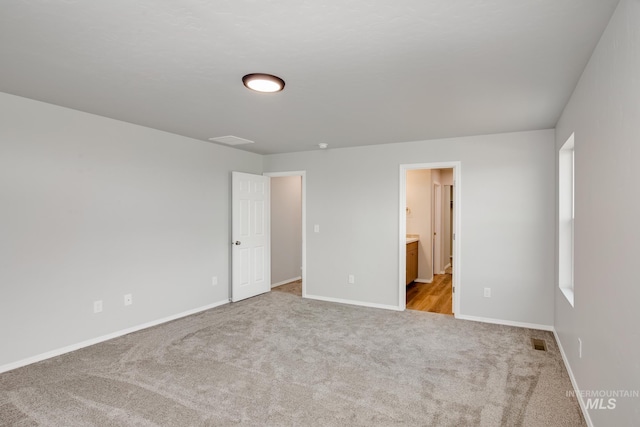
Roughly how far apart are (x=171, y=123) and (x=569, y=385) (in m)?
4.46

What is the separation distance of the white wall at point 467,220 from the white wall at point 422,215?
1.98 m

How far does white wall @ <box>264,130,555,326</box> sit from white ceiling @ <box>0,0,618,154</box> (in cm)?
78

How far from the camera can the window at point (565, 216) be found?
11.6 ft

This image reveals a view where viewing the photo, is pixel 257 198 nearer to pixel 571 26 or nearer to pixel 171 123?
pixel 171 123

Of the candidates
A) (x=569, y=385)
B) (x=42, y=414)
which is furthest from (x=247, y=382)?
(x=569, y=385)

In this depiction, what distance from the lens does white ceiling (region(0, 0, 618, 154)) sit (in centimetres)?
172

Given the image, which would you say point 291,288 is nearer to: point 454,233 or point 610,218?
point 454,233

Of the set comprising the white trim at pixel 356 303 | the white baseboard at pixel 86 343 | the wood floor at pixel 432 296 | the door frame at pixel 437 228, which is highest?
the door frame at pixel 437 228

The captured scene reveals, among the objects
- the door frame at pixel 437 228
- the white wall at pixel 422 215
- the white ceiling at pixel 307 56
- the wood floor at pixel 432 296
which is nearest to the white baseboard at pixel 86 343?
the white ceiling at pixel 307 56

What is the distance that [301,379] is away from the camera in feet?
9.27

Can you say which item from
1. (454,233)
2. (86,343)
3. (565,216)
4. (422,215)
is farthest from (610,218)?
(422,215)

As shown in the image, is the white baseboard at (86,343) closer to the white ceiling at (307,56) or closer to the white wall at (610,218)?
Result: the white ceiling at (307,56)

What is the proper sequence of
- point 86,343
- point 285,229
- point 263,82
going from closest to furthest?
point 263,82 → point 86,343 → point 285,229

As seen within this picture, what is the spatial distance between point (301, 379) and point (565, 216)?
10.3ft
